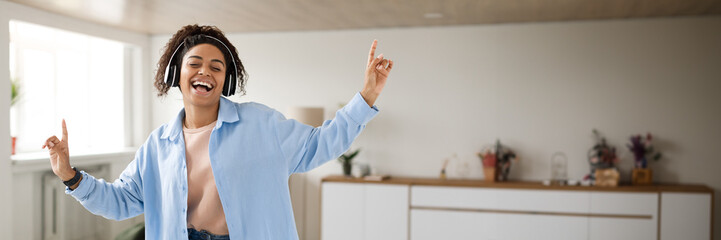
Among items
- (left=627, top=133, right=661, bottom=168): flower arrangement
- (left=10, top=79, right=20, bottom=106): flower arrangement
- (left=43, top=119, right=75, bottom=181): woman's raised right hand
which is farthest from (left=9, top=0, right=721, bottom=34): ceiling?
(left=43, top=119, right=75, bottom=181): woman's raised right hand

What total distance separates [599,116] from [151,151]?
4.17m

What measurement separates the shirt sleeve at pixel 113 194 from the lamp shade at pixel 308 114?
10.2ft

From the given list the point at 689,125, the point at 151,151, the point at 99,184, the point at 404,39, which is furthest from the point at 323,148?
the point at 689,125

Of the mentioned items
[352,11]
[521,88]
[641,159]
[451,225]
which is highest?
[352,11]

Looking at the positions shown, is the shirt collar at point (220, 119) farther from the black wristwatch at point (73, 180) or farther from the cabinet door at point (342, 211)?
the cabinet door at point (342, 211)

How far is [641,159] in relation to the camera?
476 centimetres

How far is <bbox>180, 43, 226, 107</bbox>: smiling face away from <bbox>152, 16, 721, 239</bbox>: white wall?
3.69 m

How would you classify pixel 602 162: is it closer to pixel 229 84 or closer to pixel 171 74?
pixel 229 84

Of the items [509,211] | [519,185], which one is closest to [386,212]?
[509,211]

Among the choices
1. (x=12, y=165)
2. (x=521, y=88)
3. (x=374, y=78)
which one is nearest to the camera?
(x=374, y=78)

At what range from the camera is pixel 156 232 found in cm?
176

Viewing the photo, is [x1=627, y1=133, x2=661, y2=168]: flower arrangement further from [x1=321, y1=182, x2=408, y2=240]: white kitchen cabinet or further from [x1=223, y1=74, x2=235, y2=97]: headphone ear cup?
[x1=223, y1=74, x2=235, y2=97]: headphone ear cup

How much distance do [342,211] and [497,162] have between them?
4.61ft

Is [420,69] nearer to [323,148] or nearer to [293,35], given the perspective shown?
[293,35]
